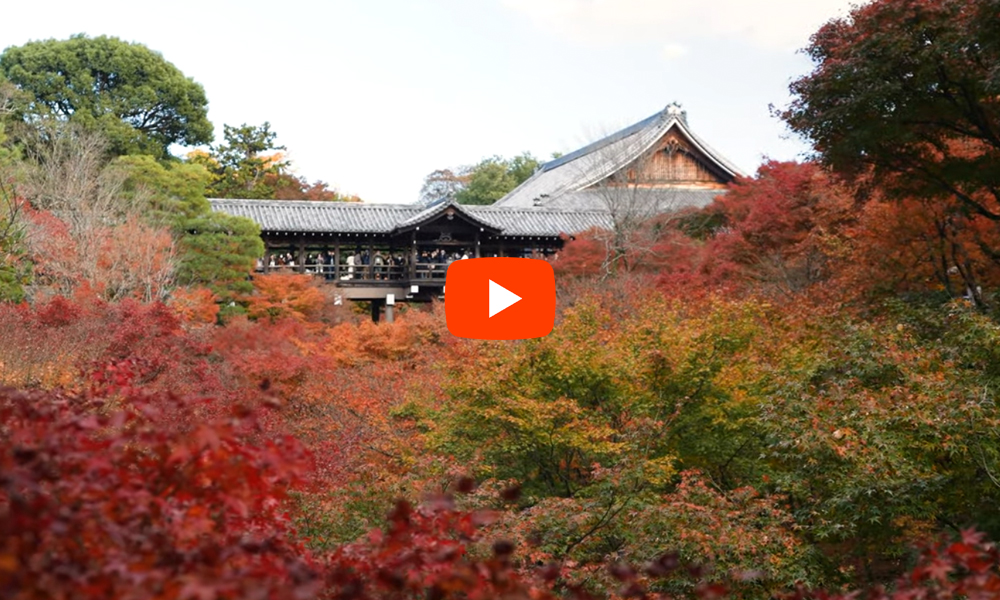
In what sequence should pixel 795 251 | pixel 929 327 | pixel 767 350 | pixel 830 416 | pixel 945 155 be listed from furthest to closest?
pixel 795 251 → pixel 945 155 → pixel 767 350 → pixel 929 327 → pixel 830 416

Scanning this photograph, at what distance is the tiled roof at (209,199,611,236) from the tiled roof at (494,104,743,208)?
183 cm

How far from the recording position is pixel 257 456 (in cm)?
261

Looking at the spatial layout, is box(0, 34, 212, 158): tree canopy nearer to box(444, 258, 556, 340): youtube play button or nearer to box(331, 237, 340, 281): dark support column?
box(331, 237, 340, 281): dark support column

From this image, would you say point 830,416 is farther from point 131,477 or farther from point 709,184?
point 709,184

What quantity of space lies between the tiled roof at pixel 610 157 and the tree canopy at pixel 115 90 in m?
13.2

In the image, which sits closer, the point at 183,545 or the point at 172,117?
the point at 183,545

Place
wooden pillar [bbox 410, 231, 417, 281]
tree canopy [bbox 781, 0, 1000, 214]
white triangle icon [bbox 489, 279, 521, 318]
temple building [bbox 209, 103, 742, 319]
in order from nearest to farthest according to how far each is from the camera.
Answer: white triangle icon [bbox 489, 279, 521, 318], tree canopy [bbox 781, 0, 1000, 214], temple building [bbox 209, 103, 742, 319], wooden pillar [bbox 410, 231, 417, 281]

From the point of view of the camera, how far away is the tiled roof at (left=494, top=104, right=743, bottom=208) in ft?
107

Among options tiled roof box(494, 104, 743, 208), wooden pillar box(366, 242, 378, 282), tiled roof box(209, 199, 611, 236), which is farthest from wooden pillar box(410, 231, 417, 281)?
tiled roof box(494, 104, 743, 208)

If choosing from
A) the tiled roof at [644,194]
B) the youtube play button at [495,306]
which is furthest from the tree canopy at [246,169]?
the youtube play button at [495,306]

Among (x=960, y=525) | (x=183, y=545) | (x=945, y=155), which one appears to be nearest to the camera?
(x=183, y=545)

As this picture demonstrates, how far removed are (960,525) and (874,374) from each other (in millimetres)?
1545

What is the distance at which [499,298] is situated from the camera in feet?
29.7

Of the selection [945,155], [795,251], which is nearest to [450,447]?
[945,155]
